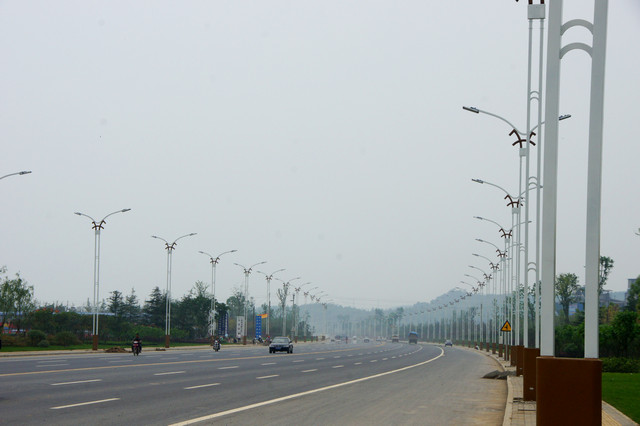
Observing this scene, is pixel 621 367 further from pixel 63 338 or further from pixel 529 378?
pixel 63 338

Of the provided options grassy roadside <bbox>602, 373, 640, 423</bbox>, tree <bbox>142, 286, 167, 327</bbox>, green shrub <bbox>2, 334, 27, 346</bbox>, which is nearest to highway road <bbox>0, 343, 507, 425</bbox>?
grassy roadside <bbox>602, 373, 640, 423</bbox>

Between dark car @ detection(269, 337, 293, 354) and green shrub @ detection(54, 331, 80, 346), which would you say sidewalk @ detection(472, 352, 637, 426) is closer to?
dark car @ detection(269, 337, 293, 354)

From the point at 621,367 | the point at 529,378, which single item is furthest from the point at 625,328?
the point at 529,378

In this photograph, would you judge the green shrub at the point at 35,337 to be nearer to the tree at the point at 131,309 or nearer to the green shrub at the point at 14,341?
the green shrub at the point at 14,341

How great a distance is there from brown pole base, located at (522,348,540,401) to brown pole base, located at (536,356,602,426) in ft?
37.2

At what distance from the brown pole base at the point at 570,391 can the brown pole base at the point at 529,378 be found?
446 inches

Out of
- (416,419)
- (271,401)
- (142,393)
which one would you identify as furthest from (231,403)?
(416,419)

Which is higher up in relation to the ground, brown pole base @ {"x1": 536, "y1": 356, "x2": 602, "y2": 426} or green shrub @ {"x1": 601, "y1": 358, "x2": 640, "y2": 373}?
brown pole base @ {"x1": 536, "y1": 356, "x2": 602, "y2": 426}

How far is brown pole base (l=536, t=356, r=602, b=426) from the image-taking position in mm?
8703

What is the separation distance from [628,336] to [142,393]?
4703cm

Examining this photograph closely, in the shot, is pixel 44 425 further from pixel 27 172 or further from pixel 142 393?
pixel 27 172

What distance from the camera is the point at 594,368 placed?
28.6ft

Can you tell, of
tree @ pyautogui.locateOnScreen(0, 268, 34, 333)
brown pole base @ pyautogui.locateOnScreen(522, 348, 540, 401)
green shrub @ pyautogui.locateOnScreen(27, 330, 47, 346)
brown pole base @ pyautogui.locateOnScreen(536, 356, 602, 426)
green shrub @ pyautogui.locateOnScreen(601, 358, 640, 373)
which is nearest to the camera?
brown pole base @ pyautogui.locateOnScreen(536, 356, 602, 426)

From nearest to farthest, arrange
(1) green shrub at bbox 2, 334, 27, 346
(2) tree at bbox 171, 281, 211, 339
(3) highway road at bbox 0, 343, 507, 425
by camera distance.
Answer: (3) highway road at bbox 0, 343, 507, 425 < (1) green shrub at bbox 2, 334, 27, 346 < (2) tree at bbox 171, 281, 211, 339
